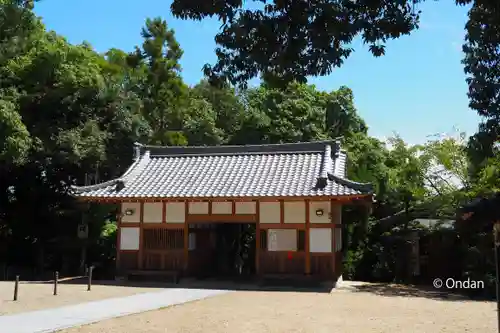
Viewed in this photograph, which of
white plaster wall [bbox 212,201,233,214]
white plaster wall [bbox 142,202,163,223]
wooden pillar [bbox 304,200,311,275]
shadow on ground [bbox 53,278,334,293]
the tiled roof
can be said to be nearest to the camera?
shadow on ground [bbox 53,278,334,293]

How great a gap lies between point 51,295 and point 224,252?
344 inches

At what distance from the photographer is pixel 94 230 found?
2195 cm

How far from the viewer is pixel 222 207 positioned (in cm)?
1719

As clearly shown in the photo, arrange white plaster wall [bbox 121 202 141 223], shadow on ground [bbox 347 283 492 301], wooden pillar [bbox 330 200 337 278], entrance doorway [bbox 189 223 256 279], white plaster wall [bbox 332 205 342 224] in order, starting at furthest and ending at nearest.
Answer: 1. entrance doorway [bbox 189 223 256 279]
2. white plaster wall [bbox 121 202 141 223]
3. white plaster wall [bbox 332 205 342 224]
4. wooden pillar [bbox 330 200 337 278]
5. shadow on ground [bbox 347 283 492 301]

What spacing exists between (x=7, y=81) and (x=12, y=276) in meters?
7.90

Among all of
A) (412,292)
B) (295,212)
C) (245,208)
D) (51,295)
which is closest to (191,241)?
(245,208)

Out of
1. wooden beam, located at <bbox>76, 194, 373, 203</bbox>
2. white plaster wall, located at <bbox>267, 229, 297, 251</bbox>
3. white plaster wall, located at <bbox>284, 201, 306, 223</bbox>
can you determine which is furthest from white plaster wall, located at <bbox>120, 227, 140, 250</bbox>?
white plaster wall, located at <bbox>284, 201, 306, 223</bbox>

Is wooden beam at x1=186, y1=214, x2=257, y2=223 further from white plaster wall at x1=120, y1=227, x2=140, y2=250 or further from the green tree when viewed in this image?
the green tree

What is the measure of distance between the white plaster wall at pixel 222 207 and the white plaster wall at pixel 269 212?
105 cm

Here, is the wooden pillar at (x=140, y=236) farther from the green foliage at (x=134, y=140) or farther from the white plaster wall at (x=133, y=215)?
the green foliage at (x=134, y=140)

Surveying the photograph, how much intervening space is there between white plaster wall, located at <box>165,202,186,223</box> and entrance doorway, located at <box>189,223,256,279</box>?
2.69 feet

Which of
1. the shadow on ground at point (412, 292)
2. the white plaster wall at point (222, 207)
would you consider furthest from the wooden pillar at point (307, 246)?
the white plaster wall at point (222, 207)

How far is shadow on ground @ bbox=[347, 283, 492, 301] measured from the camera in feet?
48.4

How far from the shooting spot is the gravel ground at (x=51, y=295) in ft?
36.5
